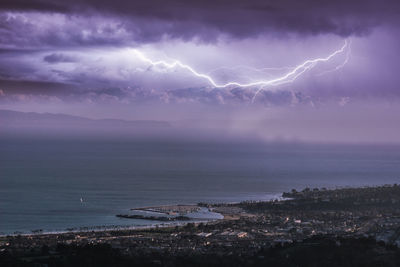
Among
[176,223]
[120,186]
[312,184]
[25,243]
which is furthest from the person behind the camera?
[312,184]

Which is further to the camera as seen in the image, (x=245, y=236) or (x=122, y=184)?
(x=122, y=184)

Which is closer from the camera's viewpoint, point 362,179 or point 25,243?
point 25,243

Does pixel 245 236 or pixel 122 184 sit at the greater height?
pixel 122 184

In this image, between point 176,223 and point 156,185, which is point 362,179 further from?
point 176,223

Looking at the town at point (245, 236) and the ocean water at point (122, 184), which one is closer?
the town at point (245, 236)

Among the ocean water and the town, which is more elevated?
the ocean water

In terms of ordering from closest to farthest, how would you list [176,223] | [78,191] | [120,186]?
1. [176,223]
2. [78,191]
3. [120,186]

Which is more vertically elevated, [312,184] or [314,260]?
[312,184]

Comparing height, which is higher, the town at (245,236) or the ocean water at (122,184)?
the ocean water at (122,184)

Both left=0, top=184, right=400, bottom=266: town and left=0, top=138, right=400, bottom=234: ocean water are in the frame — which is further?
left=0, top=138, right=400, bottom=234: ocean water

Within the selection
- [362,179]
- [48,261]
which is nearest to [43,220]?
[48,261]
